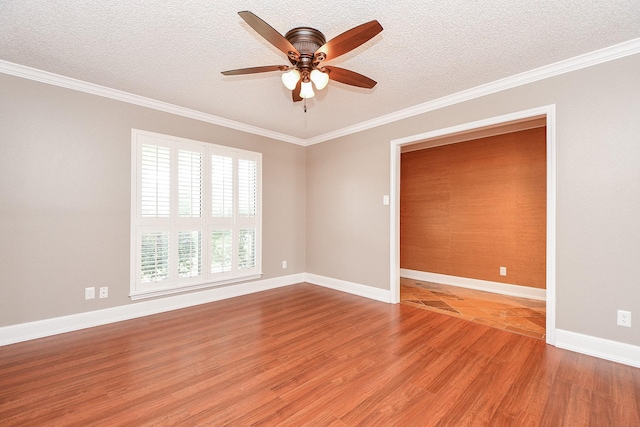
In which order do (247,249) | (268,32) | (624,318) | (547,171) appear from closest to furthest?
(268,32) → (624,318) → (547,171) → (247,249)

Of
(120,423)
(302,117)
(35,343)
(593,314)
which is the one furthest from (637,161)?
(35,343)

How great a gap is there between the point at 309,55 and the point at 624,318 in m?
3.41

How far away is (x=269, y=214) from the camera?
4.90 m

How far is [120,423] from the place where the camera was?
1.70 m

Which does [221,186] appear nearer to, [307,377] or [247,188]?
[247,188]

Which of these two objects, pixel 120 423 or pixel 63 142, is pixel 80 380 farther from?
pixel 63 142

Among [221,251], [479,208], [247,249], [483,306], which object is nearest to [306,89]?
[221,251]

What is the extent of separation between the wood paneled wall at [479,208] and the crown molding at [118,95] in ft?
10.6

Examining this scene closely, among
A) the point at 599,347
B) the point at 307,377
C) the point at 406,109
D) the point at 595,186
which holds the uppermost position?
the point at 406,109

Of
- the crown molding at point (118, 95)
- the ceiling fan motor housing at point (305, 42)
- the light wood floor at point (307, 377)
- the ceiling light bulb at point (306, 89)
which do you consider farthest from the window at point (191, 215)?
the ceiling fan motor housing at point (305, 42)

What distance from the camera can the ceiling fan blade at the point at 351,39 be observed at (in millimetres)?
1671

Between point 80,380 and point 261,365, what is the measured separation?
4.45 feet

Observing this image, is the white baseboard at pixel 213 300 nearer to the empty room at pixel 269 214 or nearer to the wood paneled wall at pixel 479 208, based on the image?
the empty room at pixel 269 214

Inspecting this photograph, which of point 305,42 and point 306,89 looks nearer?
point 305,42
